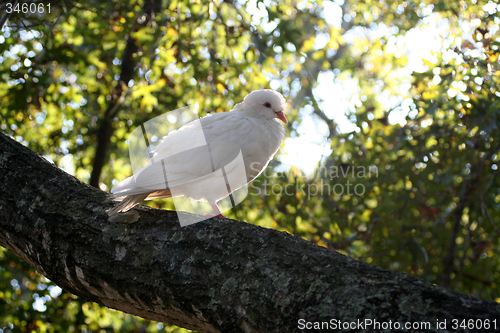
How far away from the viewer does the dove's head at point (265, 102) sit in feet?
10.6

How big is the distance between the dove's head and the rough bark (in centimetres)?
149

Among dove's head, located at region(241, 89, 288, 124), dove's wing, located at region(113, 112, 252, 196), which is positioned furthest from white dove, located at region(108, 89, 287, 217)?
dove's head, located at region(241, 89, 288, 124)

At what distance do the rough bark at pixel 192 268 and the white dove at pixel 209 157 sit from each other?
1.62 feet

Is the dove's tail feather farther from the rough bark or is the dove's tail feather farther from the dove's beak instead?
the dove's beak

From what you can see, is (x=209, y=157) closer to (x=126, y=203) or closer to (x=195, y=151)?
(x=195, y=151)

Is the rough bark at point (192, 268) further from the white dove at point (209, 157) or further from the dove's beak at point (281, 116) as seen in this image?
the dove's beak at point (281, 116)

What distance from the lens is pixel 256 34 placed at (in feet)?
→ 13.8

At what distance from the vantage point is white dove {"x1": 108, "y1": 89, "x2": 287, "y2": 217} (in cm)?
256

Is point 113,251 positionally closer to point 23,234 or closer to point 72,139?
point 23,234

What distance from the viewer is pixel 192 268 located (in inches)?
63.8

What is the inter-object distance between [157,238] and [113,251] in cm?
21

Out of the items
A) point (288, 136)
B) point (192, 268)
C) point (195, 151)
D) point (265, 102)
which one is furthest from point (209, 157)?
point (288, 136)

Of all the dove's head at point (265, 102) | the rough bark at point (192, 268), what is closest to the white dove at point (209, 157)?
the dove's head at point (265, 102)

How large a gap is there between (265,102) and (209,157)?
89 centimetres
